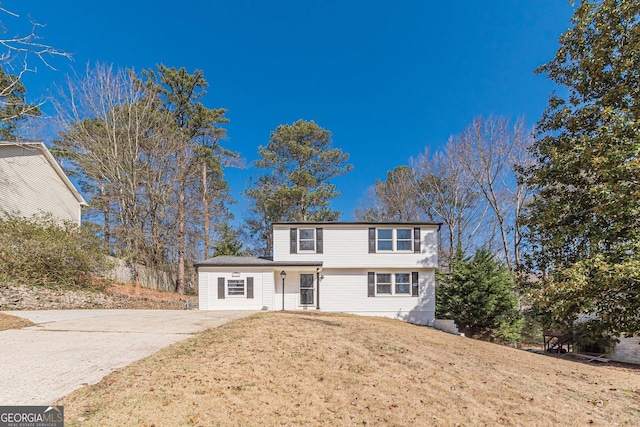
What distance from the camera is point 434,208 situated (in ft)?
85.6

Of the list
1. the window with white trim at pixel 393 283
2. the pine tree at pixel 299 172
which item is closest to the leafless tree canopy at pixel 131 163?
the pine tree at pixel 299 172

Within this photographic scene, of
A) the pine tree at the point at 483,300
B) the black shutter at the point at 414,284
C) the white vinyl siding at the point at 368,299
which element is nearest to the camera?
the pine tree at the point at 483,300

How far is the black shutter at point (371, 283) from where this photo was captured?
15.8 m

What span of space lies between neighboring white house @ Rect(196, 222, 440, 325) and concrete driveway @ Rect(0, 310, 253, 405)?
702 cm

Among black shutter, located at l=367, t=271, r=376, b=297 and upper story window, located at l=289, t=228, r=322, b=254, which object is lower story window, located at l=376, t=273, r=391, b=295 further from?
upper story window, located at l=289, t=228, r=322, b=254

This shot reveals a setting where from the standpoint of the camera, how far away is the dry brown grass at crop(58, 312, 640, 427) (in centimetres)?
369

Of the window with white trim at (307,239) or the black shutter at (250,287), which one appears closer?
the black shutter at (250,287)

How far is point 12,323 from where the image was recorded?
7836mm

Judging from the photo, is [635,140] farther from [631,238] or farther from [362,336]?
[362,336]

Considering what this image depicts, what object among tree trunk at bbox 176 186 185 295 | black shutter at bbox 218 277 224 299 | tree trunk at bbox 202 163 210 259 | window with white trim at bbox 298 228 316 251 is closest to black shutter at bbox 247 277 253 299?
black shutter at bbox 218 277 224 299

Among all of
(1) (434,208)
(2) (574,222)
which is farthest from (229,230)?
(2) (574,222)

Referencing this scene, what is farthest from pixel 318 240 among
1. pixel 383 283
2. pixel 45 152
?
pixel 45 152

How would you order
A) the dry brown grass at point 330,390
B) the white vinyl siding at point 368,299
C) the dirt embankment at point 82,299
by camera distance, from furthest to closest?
the white vinyl siding at point 368,299 < the dirt embankment at point 82,299 < the dry brown grass at point 330,390

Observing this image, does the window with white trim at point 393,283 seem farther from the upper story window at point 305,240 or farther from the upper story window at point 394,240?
the upper story window at point 305,240
